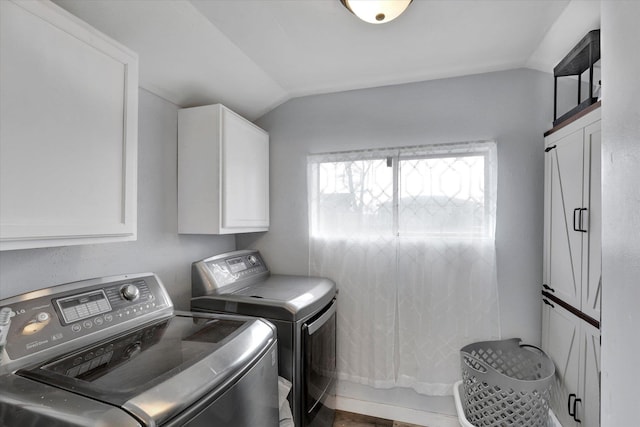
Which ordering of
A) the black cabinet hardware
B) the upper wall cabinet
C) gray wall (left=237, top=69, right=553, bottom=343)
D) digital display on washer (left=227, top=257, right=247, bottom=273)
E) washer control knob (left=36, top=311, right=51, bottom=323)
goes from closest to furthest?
the upper wall cabinet, washer control knob (left=36, top=311, right=51, bottom=323), the black cabinet hardware, gray wall (left=237, top=69, right=553, bottom=343), digital display on washer (left=227, top=257, right=247, bottom=273)

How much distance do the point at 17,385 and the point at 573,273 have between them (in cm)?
218

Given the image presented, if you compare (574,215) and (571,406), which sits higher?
(574,215)

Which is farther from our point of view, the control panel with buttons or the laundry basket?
the laundry basket

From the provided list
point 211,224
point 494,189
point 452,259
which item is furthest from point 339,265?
point 494,189

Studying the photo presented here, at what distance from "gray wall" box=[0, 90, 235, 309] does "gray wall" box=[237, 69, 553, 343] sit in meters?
0.76

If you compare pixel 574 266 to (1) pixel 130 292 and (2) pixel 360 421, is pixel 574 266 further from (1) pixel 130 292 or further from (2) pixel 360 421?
(1) pixel 130 292

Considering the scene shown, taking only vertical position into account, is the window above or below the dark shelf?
below

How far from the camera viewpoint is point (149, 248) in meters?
1.68

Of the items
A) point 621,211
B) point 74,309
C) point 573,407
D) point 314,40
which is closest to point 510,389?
point 573,407

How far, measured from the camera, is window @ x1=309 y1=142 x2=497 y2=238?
6.37 feet

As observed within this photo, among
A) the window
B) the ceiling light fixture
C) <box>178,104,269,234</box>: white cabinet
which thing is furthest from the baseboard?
the ceiling light fixture

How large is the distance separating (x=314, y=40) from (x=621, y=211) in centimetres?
161

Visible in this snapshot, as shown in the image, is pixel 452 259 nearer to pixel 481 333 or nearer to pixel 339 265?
pixel 481 333

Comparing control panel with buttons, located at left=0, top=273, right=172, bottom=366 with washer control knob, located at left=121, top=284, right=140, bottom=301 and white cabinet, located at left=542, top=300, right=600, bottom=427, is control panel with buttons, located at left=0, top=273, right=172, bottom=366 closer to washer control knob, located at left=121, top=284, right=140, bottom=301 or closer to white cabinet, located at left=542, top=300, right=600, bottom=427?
washer control knob, located at left=121, top=284, right=140, bottom=301
